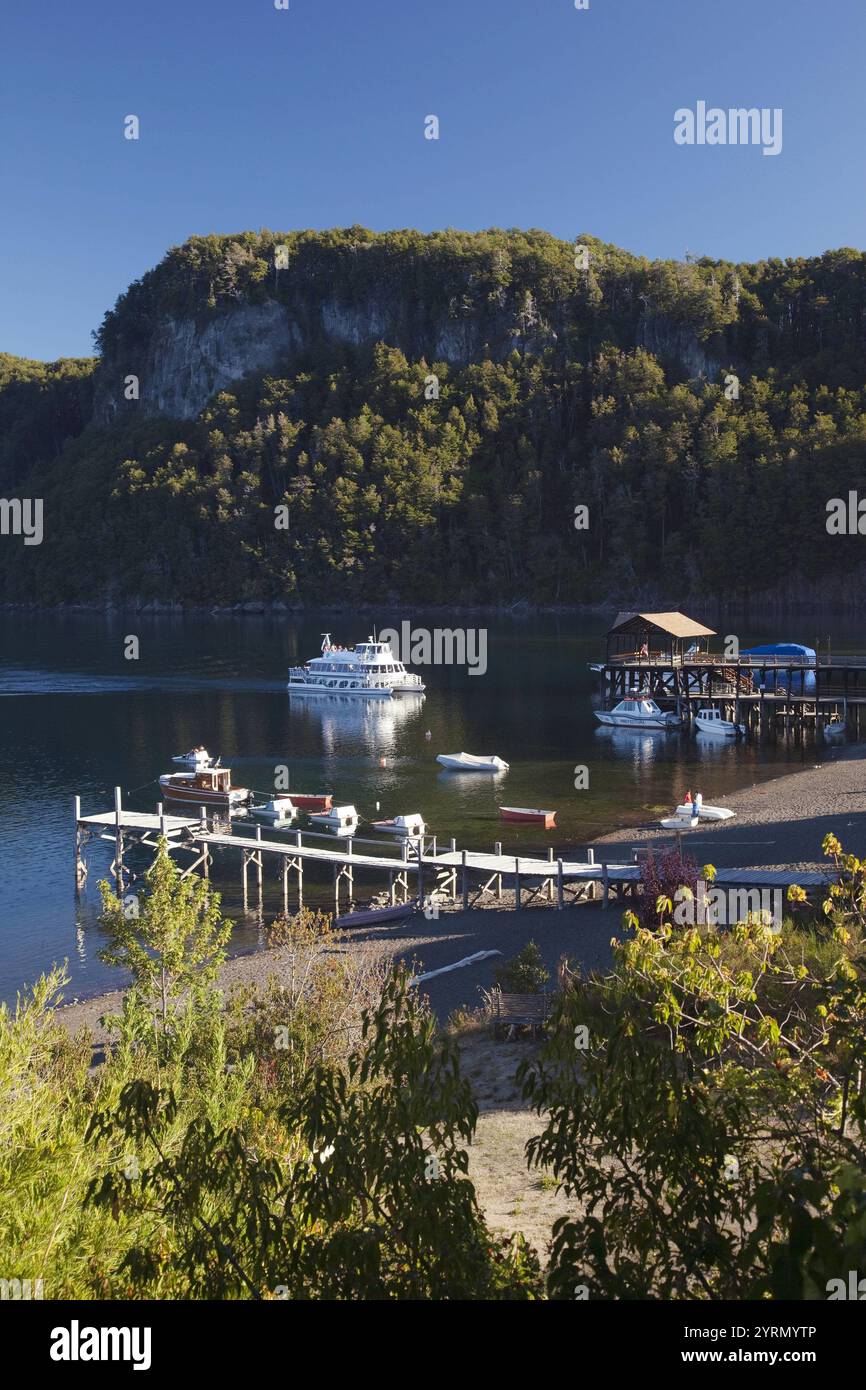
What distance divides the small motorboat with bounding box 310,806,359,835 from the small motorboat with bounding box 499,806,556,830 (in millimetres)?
6012

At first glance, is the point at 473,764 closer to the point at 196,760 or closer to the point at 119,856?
the point at 196,760

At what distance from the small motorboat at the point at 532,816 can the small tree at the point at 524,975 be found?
63.9 feet

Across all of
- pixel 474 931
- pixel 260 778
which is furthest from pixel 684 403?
pixel 474 931

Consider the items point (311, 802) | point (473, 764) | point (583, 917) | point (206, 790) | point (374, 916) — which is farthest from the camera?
point (473, 764)

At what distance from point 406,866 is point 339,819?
7783 mm

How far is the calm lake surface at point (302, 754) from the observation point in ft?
115

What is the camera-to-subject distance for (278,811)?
4178 cm

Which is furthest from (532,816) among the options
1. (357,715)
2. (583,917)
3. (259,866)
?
(357,715)

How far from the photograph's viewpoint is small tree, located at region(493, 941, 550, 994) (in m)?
20.7

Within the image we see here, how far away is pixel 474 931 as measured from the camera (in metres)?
27.4

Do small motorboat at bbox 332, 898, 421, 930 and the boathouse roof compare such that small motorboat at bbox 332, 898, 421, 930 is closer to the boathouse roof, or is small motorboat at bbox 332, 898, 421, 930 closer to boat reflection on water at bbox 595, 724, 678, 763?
boat reflection on water at bbox 595, 724, 678, 763

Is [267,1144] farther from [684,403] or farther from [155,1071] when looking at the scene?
[684,403]

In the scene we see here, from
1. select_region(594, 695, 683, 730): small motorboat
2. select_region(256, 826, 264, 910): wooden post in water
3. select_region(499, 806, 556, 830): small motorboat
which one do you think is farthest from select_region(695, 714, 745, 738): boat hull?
select_region(256, 826, 264, 910): wooden post in water
